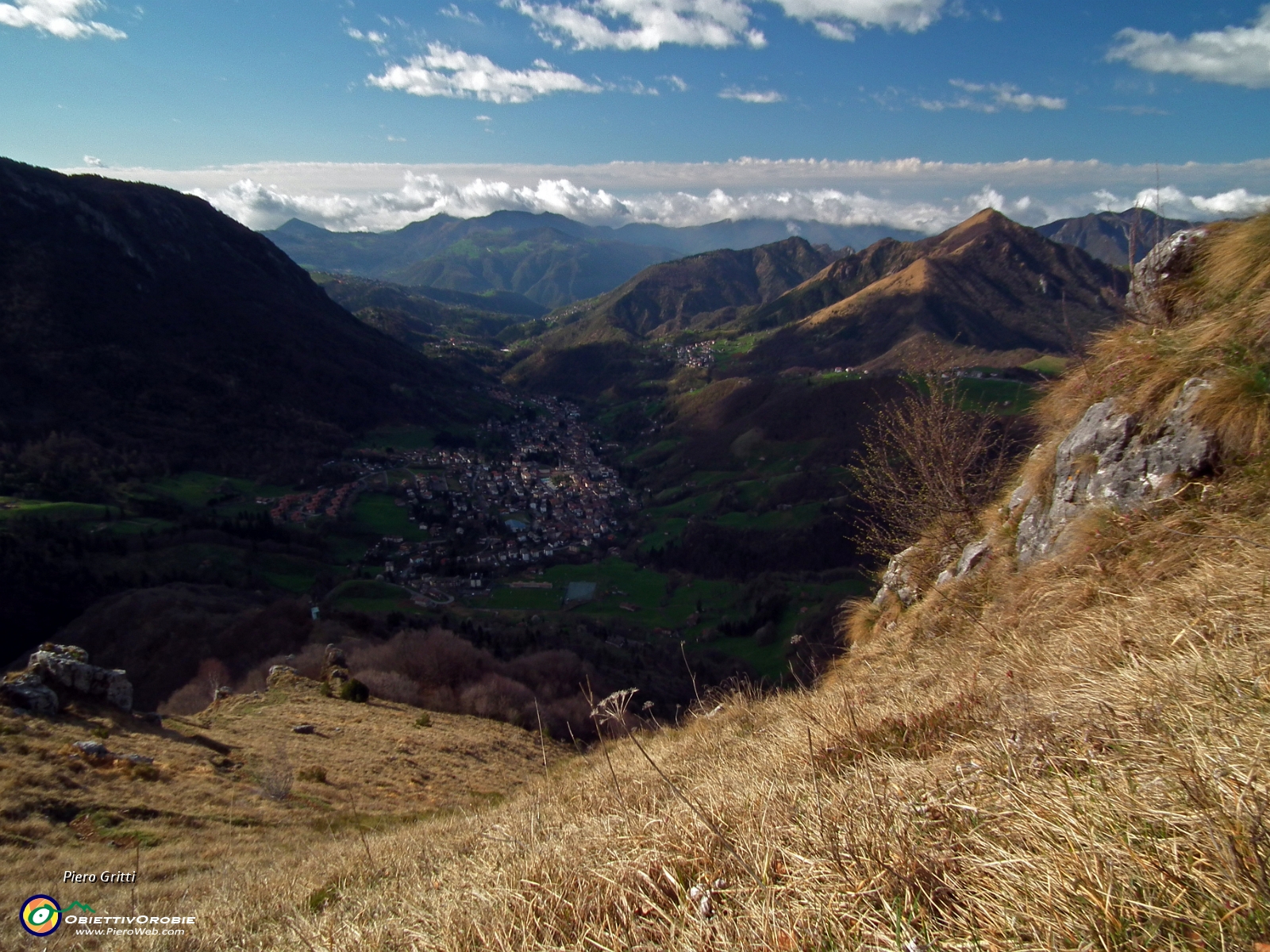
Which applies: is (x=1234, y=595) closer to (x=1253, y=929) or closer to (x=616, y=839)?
(x=1253, y=929)

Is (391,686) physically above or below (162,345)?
below

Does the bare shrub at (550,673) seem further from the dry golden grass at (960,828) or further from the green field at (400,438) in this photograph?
the green field at (400,438)

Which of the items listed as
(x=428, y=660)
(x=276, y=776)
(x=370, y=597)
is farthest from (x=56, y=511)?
(x=276, y=776)

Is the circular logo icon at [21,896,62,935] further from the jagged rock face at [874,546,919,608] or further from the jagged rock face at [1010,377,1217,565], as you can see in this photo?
the jagged rock face at [874,546,919,608]

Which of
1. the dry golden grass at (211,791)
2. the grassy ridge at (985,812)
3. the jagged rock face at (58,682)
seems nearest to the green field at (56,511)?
the dry golden grass at (211,791)

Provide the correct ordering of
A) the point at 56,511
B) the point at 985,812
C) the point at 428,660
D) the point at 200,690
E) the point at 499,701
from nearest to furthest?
the point at 985,812 < the point at 499,701 < the point at 200,690 < the point at 428,660 < the point at 56,511

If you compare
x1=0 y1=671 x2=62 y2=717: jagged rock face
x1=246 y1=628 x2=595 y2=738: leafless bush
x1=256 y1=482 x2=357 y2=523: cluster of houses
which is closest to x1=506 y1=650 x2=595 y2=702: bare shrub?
x1=246 y1=628 x2=595 y2=738: leafless bush

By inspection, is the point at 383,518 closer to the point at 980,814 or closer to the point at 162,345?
the point at 162,345
